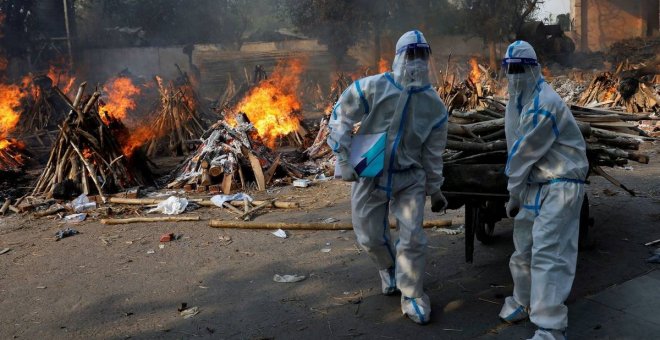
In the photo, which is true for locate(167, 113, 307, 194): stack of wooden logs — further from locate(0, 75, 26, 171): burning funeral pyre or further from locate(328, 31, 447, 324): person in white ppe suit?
locate(328, 31, 447, 324): person in white ppe suit

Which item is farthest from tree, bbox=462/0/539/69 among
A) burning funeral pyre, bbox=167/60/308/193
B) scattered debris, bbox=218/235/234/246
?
scattered debris, bbox=218/235/234/246

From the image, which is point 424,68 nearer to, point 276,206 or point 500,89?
point 276,206

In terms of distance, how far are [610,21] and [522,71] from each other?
34.4 m

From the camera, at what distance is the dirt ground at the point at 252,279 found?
4426mm

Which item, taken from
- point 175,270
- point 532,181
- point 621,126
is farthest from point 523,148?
point 175,270

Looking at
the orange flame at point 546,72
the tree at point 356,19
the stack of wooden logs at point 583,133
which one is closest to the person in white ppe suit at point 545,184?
the stack of wooden logs at point 583,133

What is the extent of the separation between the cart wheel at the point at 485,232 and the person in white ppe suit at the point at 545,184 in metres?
1.78

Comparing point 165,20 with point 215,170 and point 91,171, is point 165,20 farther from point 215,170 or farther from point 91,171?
point 91,171

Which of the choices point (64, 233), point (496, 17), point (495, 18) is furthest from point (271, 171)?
point (496, 17)

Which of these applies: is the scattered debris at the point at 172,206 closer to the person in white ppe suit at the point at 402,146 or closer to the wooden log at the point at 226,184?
the wooden log at the point at 226,184

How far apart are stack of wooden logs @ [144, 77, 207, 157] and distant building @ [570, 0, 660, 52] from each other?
2713 centimetres

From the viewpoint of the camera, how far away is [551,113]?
3.83m

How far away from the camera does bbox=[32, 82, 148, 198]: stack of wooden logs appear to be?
905 centimetres

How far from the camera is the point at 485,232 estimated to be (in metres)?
6.02
